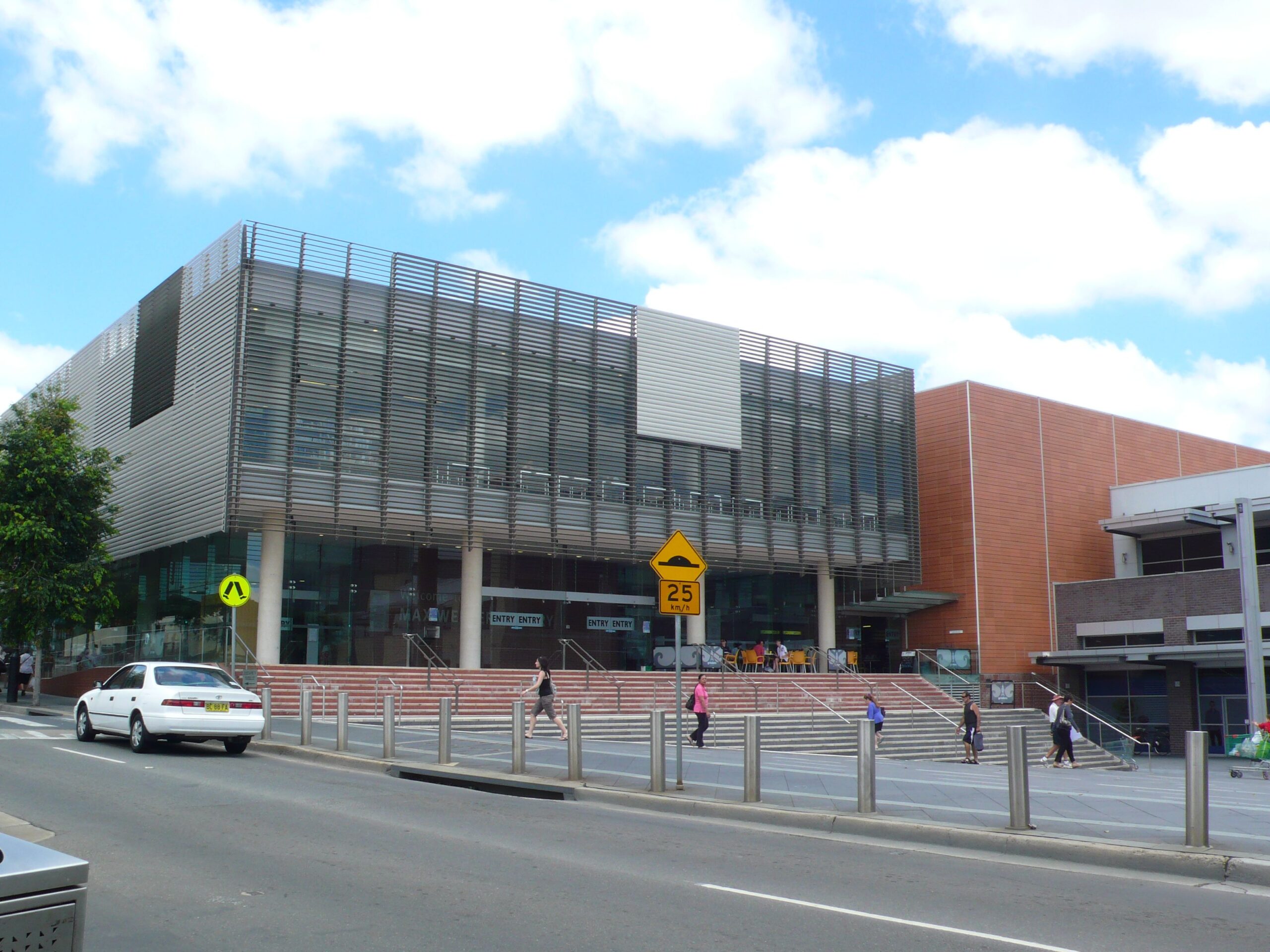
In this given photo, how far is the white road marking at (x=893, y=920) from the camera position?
256 inches

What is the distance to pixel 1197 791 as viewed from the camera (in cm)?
959

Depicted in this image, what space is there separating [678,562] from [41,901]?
11.7 m

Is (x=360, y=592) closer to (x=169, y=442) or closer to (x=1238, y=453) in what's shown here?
(x=169, y=442)

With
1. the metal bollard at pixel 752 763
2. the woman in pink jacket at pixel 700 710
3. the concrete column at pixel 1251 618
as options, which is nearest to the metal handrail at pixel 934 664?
the concrete column at pixel 1251 618

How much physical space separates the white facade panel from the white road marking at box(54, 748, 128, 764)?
23552mm

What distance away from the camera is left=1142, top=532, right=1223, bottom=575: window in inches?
1715

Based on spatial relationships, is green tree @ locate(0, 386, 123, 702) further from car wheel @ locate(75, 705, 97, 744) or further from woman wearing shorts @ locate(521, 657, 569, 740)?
woman wearing shorts @ locate(521, 657, 569, 740)

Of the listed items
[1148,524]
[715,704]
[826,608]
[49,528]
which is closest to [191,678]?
[49,528]

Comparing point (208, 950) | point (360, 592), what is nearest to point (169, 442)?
point (360, 592)

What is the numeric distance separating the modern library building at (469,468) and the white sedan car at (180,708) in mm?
12005

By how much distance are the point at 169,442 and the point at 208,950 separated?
3227 centimetres

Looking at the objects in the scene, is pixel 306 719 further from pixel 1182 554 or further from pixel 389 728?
pixel 1182 554

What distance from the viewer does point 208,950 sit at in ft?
19.7

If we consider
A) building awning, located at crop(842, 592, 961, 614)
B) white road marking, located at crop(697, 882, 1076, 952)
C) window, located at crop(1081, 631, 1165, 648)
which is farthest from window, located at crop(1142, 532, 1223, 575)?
white road marking, located at crop(697, 882, 1076, 952)
